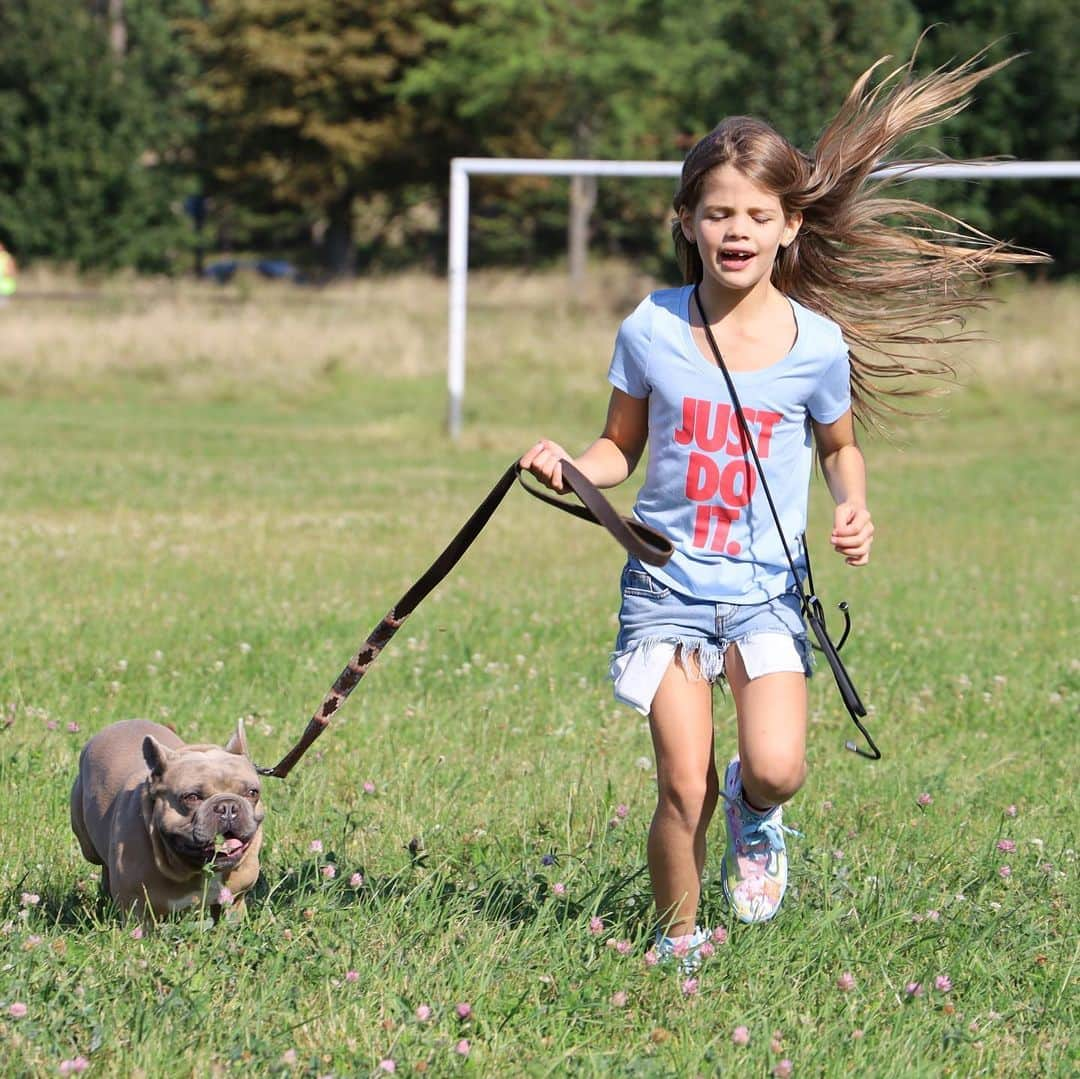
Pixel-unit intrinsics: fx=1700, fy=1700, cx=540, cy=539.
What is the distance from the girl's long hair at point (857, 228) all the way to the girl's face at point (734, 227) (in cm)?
4

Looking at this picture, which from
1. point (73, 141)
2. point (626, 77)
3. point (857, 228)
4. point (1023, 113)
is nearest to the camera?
point (857, 228)

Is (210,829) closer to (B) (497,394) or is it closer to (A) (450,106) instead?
(B) (497,394)

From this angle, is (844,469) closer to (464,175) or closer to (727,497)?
(727,497)

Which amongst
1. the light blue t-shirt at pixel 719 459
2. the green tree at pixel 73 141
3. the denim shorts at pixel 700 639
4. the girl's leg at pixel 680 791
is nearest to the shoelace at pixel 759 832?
the girl's leg at pixel 680 791

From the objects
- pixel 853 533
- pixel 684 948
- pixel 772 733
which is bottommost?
pixel 684 948

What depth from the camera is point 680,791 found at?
4.42 m

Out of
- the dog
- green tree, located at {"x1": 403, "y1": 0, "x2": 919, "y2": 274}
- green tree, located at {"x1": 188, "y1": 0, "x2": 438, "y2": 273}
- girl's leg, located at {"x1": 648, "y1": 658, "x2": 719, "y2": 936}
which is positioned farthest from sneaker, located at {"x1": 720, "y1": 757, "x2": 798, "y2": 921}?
green tree, located at {"x1": 188, "y1": 0, "x2": 438, "y2": 273}

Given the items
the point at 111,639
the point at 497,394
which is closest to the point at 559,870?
the point at 111,639

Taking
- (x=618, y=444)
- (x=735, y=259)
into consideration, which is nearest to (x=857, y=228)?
(x=735, y=259)

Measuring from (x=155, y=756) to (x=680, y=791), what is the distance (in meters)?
1.34

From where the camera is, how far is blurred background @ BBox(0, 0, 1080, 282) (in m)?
38.8

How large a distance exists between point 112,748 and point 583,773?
1.95 meters

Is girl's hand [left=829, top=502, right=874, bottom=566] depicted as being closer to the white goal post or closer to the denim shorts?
the denim shorts

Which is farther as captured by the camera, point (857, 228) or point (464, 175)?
point (464, 175)
